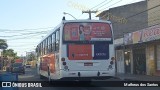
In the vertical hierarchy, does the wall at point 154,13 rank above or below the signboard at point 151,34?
above

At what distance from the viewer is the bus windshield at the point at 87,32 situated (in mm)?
19545

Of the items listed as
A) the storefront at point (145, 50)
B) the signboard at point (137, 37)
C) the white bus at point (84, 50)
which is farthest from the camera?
the signboard at point (137, 37)

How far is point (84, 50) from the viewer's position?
1945 centimetres

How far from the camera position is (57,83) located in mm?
22953

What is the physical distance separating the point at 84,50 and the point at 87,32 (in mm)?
998

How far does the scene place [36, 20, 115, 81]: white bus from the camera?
19.3m

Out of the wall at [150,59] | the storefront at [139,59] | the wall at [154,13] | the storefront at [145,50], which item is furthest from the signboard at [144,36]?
the wall at [154,13]

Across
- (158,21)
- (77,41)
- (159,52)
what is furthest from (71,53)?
(158,21)

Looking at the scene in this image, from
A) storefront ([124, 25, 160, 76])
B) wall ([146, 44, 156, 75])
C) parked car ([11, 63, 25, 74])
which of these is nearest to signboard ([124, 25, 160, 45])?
storefront ([124, 25, 160, 76])

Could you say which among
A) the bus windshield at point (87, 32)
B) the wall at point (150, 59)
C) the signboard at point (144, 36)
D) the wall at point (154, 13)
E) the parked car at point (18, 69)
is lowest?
the parked car at point (18, 69)

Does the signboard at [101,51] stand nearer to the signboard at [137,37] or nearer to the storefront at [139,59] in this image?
the signboard at [137,37]

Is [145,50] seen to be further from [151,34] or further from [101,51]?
[101,51]

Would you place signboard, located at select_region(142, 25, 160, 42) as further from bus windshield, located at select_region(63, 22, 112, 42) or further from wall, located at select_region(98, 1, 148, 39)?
wall, located at select_region(98, 1, 148, 39)

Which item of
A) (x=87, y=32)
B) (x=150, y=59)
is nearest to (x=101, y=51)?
(x=87, y=32)
